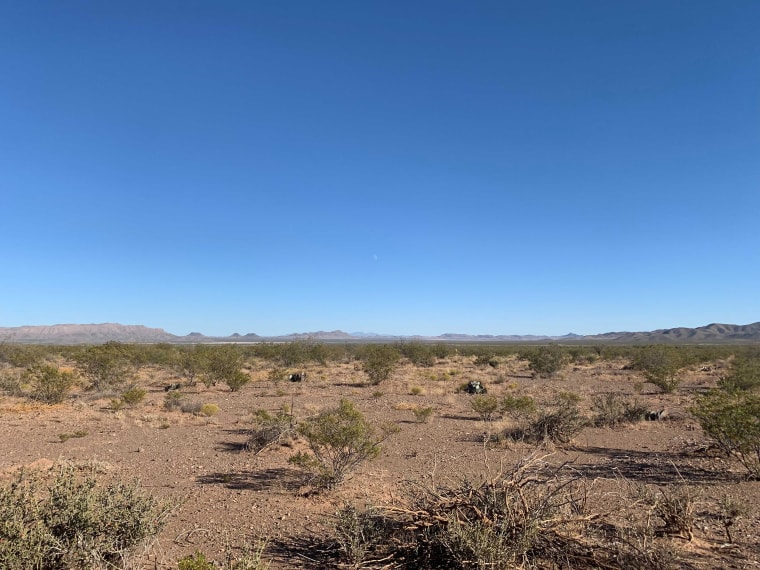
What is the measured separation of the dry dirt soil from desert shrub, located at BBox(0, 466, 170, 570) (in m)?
0.51

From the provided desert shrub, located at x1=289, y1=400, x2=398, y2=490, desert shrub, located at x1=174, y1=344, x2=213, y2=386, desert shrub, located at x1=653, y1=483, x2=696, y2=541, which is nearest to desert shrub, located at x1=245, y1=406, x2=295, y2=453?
desert shrub, located at x1=289, y1=400, x2=398, y2=490

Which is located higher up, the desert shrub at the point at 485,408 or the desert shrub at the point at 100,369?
the desert shrub at the point at 100,369

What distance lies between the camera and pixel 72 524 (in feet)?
16.0

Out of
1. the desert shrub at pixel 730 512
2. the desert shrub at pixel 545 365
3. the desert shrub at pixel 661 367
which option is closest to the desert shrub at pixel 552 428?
the desert shrub at pixel 730 512

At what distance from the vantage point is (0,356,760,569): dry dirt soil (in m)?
6.86

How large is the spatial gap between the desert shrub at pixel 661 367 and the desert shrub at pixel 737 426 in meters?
15.1

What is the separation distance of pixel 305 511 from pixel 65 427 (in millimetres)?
11454

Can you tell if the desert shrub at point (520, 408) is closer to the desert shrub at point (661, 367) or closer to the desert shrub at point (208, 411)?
the desert shrub at point (208, 411)

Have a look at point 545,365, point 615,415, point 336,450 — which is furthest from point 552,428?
point 545,365

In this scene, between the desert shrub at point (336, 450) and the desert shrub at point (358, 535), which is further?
the desert shrub at point (336, 450)

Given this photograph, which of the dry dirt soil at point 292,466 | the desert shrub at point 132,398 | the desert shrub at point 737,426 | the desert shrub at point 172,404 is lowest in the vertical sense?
the dry dirt soil at point 292,466

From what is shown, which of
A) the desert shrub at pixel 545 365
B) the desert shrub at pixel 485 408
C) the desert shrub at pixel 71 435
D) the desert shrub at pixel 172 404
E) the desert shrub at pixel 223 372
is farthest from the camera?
the desert shrub at pixel 545 365

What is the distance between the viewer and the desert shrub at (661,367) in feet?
80.7

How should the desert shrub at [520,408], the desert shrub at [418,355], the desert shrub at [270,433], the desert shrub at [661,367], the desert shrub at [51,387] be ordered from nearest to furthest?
the desert shrub at [270,433], the desert shrub at [520,408], the desert shrub at [51,387], the desert shrub at [661,367], the desert shrub at [418,355]
